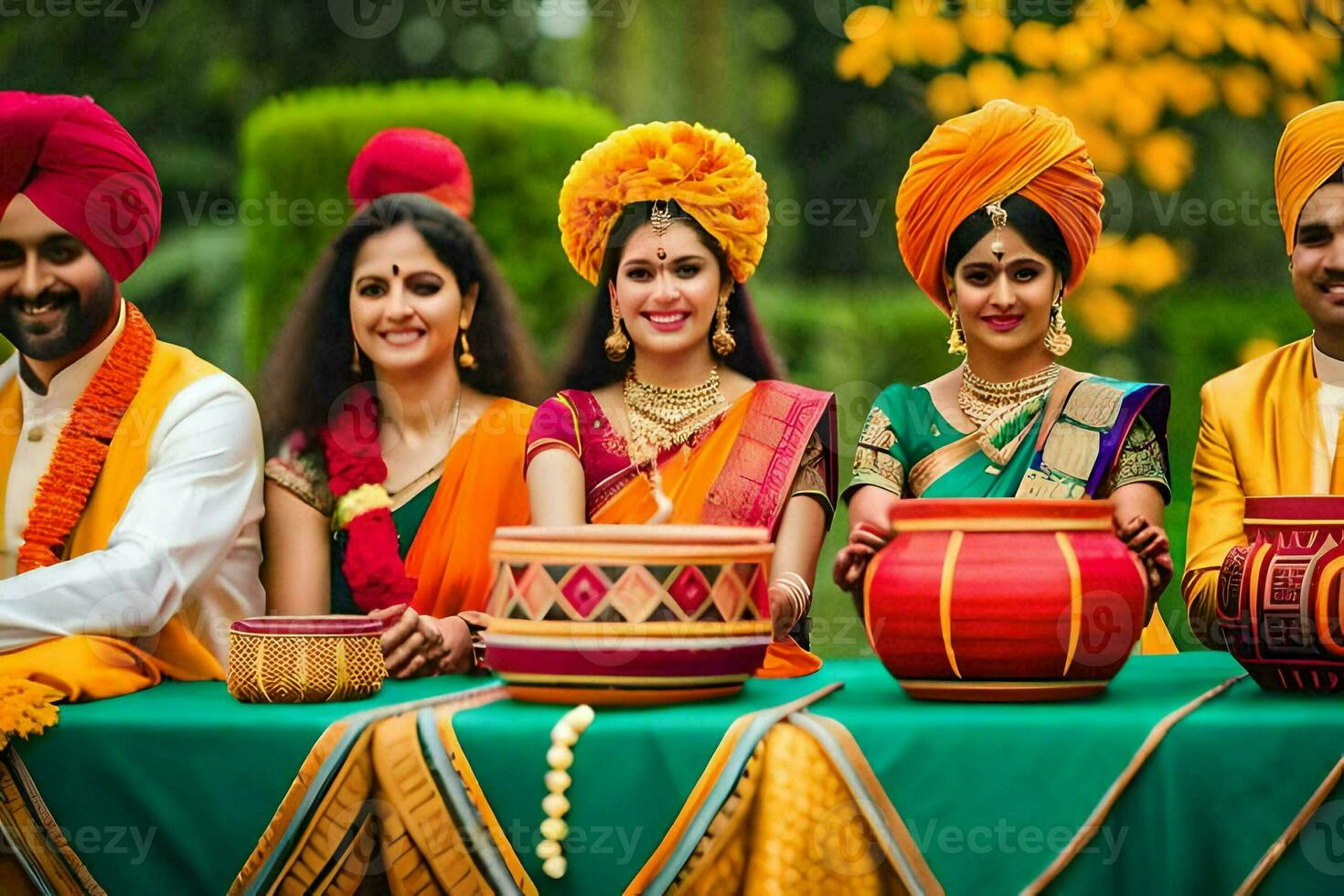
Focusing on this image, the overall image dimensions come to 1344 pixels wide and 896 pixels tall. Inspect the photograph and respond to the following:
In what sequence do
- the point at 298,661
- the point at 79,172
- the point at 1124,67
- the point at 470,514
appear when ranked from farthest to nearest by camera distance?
the point at 1124,67 < the point at 470,514 < the point at 79,172 < the point at 298,661

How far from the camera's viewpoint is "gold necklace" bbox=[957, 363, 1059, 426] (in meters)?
3.13

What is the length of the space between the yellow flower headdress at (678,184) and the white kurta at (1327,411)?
1.10 m

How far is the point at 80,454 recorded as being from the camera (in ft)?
10.2

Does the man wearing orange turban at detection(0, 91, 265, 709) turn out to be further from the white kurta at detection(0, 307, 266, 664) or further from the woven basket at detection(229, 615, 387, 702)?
the woven basket at detection(229, 615, 387, 702)

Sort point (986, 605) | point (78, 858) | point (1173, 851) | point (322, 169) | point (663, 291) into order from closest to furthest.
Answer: point (1173, 851) < point (986, 605) < point (78, 858) < point (663, 291) < point (322, 169)

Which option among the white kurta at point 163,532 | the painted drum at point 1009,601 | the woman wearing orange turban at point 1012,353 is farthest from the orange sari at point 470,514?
the painted drum at point 1009,601

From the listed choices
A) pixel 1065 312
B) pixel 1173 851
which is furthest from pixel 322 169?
pixel 1173 851

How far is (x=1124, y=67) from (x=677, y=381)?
3039 millimetres

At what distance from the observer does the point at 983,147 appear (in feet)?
10.1

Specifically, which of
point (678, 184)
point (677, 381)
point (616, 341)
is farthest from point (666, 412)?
point (678, 184)

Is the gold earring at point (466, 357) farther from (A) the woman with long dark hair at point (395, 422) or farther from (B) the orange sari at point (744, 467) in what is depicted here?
(B) the orange sari at point (744, 467)

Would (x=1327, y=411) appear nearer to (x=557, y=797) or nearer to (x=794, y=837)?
(x=794, y=837)

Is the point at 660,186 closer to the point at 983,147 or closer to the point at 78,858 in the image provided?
the point at 983,147

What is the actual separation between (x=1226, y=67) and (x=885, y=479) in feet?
10.8
